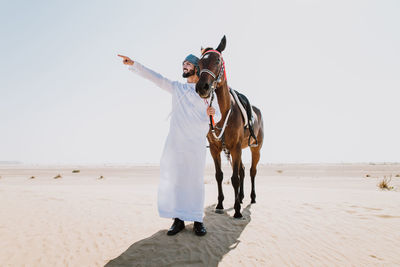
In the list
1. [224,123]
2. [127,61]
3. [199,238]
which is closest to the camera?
[199,238]

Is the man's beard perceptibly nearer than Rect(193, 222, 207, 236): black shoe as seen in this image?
No

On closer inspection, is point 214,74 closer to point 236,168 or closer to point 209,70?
point 209,70

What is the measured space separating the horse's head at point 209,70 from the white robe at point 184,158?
0.37 meters

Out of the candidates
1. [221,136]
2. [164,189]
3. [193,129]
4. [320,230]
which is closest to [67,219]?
[164,189]

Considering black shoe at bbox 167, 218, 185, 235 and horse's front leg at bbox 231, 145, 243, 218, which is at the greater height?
horse's front leg at bbox 231, 145, 243, 218

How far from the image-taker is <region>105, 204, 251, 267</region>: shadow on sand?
2.60 meters

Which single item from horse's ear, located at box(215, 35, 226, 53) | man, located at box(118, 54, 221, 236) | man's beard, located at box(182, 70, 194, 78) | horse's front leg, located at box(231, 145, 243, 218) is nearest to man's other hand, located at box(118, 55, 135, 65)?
man, located at box(118, 54, 221, 236)

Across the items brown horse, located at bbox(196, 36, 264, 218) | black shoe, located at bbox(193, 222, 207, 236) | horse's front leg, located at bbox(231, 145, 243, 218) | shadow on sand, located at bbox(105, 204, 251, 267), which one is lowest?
shadow on sand, located at bbox(105, 204, 251, 267)

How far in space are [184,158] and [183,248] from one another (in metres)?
1.26

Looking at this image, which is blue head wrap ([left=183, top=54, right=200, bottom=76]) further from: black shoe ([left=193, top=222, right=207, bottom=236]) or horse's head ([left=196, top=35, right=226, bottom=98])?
black shoe ([left=193, top=222, right=207, bottom=236])

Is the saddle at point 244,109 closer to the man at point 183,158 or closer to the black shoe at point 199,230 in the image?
the man at point 183,158

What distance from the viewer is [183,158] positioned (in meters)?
3.46

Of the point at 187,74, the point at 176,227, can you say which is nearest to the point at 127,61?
the point at 187,74

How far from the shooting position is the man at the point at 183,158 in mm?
3393
